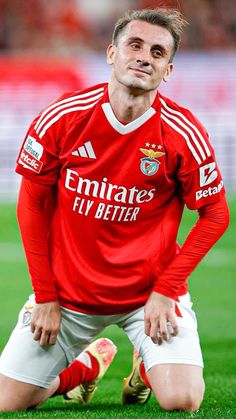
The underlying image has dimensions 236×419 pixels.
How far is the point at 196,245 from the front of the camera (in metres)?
→ 5.38

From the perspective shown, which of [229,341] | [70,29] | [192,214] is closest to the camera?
[229,341]

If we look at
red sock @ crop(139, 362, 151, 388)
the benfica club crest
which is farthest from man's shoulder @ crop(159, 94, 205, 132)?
red sock @ crop(139, 362, 151, 388)

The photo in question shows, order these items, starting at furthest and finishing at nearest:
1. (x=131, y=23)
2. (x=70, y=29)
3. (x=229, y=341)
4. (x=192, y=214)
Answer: (x=70, y=29)
(x=192, y=214)
(x=229, y=341)
(x=131, y=23)

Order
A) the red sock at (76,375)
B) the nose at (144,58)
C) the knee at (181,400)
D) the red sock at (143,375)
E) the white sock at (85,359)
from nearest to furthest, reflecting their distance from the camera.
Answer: the nose at (144,58) → the knee at (181,400) → the red sock at (143,375) → the red sock at (76,375) → the white sock at (85,359)

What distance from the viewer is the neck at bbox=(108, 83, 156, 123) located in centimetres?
530

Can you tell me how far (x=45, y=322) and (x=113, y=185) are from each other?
0.74 metres

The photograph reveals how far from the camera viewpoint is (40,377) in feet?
18.2

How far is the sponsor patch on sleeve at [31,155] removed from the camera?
5.31 metres

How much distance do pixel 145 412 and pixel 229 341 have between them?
2.74 m

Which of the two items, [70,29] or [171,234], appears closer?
[171,234]

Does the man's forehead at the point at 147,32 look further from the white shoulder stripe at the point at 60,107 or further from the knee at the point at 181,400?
the knee at the point at 181,400

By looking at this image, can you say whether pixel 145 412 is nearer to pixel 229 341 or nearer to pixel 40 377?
pixel 40 377

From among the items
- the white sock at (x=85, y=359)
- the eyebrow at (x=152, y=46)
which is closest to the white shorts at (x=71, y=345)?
the white sock at (x=85, y=359)

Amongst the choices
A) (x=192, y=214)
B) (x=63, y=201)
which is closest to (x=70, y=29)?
(x=192, y=214)
